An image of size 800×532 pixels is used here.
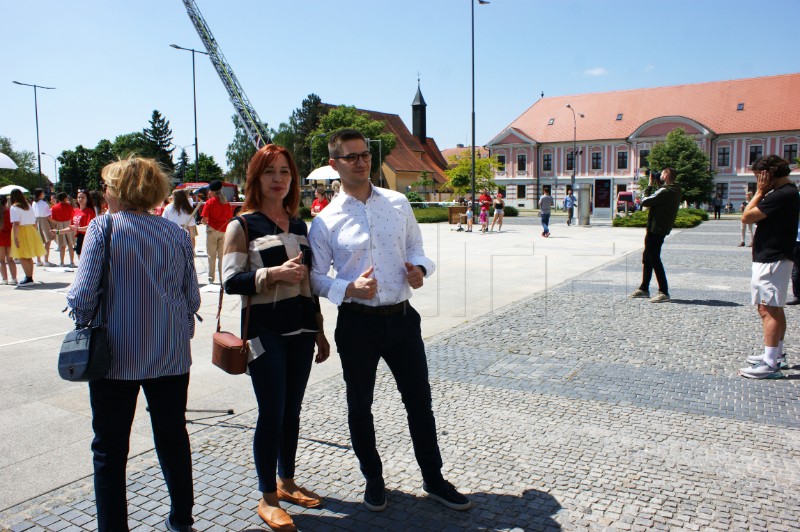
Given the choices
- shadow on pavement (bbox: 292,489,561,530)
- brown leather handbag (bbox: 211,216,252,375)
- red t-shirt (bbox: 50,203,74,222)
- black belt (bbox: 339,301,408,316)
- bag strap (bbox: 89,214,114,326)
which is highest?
red t-shirt (bbox: 50,203,74,222)

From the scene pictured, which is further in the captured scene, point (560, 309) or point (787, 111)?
point (787, 111)

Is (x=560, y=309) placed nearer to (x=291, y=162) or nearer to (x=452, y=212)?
(x=291, y=162)

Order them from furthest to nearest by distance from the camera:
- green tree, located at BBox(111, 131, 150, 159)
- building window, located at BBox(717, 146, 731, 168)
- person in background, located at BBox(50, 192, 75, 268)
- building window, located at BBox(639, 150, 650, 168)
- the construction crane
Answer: green tree, located at BBox(111, 131, 150, 159) → building window, located at BBox(639, 150, 650, 168) → building window, located at BBox(717, 146, 731, 168) → the construction crane → person in background, located at BBox(50, 192, 75, 268)

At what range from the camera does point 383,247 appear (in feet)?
10.7

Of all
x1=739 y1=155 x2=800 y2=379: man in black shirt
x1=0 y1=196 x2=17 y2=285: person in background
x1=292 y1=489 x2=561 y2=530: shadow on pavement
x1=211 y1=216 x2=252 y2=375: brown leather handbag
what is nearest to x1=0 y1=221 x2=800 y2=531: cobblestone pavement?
x1=292 y1=489 x2=561 y2=530: shadow on pavement

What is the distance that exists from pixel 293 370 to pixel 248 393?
7.29 ft

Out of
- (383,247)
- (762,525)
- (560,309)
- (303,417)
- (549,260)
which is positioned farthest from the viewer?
(549,260)

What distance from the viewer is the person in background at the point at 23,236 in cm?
1163

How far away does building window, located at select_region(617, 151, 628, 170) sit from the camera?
224 ft

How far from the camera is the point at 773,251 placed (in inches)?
215

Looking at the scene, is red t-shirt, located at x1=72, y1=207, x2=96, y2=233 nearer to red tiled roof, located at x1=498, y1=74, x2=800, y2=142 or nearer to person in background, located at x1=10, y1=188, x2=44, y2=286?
person in background, located at x1=10, y1=188, x2=44, y2=286

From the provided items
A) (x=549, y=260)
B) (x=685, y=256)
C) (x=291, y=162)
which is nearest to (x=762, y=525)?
(x=291, y=162)

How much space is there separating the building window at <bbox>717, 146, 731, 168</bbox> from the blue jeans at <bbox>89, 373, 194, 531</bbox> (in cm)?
6975

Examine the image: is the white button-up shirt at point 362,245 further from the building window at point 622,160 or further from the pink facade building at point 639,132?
the building window at point 622,160
